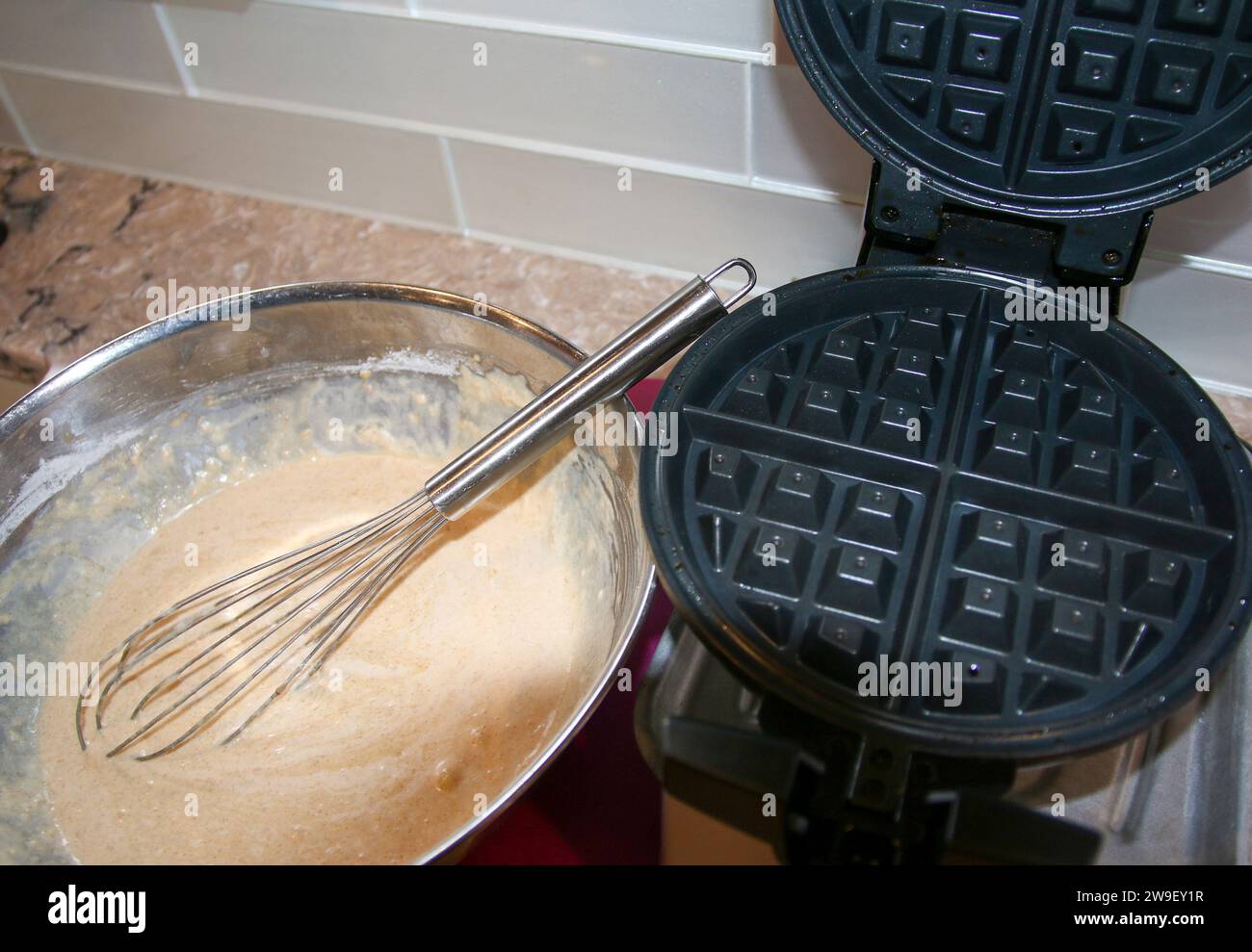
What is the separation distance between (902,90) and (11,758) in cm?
89

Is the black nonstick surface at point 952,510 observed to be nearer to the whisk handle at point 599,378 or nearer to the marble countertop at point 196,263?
the whisk handle at point 599,378

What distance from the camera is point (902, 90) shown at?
840 millimetres

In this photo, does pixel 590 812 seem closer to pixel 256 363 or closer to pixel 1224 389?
pixel 256 363

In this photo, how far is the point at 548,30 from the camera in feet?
3.60

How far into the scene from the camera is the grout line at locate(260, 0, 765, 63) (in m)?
1.04

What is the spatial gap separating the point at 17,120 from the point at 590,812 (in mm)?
1249

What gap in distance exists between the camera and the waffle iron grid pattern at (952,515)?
724mm

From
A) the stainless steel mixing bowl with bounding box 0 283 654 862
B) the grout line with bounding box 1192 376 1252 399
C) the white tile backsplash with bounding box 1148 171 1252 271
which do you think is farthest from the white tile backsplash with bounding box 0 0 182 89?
the grout line with bounding box 1192 376 1252 399

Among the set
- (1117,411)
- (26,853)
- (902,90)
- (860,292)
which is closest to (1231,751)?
(1117,411)

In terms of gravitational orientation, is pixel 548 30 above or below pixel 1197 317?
above

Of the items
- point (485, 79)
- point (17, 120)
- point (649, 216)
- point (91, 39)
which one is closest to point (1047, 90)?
point (649, 216)

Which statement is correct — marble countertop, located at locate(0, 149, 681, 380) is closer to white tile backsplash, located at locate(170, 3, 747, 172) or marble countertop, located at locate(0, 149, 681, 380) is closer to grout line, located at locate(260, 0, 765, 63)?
white tile backsplash, located at locate(170, 3, 747, 172)

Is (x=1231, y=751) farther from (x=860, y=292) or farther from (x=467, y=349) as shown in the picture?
(x=467, y=349)

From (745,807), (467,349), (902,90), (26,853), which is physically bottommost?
(26,853)
